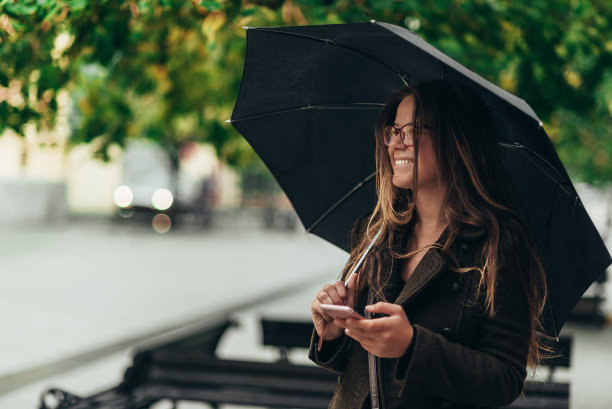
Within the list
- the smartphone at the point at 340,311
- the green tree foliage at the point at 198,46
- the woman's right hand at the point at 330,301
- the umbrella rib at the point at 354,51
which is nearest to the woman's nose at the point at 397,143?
the woman's right hand at the point at 330,301

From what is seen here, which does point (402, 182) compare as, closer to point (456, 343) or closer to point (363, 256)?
point (363, 256)

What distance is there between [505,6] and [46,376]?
5218 mm

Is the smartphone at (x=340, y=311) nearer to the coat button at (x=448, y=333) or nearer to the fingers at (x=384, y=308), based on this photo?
the fingers at (x=384, y=308)

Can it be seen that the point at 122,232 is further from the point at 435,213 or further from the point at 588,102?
the point at 435,213

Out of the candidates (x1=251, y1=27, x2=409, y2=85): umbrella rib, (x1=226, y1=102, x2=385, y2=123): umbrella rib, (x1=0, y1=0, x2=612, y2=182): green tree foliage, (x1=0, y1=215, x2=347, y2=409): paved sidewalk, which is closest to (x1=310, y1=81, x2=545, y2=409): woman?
(x1=251, y1=27, x2=409, y2=85): umbrella rib

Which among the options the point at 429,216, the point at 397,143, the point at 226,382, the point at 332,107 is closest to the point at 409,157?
the point at 397,143

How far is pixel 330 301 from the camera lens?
1.96m

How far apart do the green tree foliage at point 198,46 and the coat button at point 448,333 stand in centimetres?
260

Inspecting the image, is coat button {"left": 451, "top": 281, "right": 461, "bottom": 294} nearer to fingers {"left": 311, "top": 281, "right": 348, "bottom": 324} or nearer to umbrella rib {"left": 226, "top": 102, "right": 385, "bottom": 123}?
fingers {"left": 311, "top": 281, "right": 348, "bottom": 324}

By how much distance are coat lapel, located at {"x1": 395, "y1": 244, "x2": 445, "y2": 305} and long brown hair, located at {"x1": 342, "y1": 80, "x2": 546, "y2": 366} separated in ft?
0.14

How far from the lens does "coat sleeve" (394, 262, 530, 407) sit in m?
1.80

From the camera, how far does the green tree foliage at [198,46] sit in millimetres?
4508

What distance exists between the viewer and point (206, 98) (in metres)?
9.01

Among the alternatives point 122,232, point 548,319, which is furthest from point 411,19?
point 122,232
